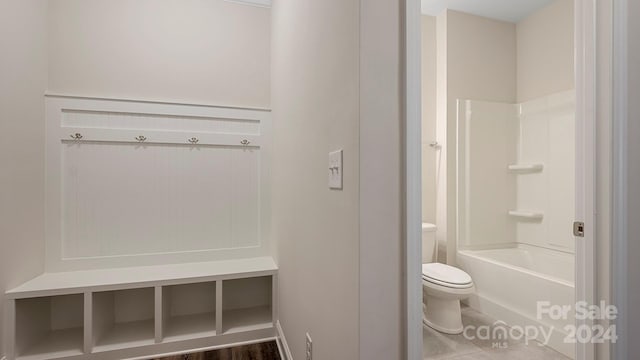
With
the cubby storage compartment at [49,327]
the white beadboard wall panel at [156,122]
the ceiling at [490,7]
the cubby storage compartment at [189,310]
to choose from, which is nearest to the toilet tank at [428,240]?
the white beadboard wall panel at [156,122]

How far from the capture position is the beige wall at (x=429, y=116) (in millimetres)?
2787

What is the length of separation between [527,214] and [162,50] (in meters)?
3.39

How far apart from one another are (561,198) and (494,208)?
1.66 feet

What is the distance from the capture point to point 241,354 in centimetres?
187

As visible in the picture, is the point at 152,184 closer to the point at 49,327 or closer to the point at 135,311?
the point at 135,311

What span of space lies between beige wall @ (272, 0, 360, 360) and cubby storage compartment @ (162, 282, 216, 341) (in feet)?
1.93

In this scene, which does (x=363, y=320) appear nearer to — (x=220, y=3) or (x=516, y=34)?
(x=220, y=3)

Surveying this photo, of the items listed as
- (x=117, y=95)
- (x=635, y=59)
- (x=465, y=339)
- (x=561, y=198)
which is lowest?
(x=465, y=339)

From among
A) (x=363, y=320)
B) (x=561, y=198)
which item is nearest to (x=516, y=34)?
(x=561, y=198)

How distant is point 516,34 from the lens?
114 inches

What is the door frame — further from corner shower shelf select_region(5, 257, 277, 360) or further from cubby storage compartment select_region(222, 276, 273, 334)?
cubby storage compartment select_region(222, 276, 273, 334)

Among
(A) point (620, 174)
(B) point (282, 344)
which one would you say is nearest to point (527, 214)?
(A) point (620, 174)

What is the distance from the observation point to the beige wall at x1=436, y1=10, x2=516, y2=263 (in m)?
2.68

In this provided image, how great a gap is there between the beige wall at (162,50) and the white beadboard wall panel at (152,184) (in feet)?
0.44
